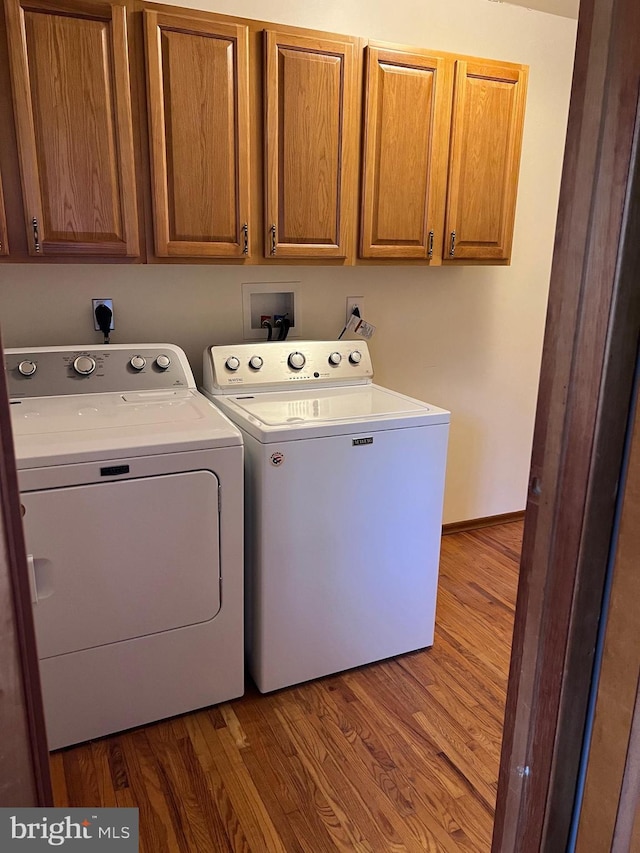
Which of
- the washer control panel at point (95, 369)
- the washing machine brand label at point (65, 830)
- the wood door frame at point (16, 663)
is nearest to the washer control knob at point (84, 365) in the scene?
the washer control panel at point (95, 369)

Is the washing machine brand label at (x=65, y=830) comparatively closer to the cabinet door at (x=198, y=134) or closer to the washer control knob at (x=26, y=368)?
the washer control knob at (x=26, y=368)

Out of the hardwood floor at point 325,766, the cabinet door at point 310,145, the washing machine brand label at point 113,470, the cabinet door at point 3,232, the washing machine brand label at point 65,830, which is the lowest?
the hardwood floor at point 325,766

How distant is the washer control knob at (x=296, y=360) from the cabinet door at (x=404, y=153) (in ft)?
1.53

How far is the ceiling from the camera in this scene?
8.79ft

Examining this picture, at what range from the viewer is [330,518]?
2029mm

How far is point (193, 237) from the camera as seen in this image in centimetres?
210

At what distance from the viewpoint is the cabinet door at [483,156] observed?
2400 mm

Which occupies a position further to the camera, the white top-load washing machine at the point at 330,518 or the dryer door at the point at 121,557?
the white top-load washing machine at the point at 330,518

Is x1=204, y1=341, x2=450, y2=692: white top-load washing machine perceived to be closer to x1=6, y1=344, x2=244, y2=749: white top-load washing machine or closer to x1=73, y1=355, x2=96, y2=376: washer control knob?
x1=6, y1=344, x2=244, y2=749: white top-load washing machine

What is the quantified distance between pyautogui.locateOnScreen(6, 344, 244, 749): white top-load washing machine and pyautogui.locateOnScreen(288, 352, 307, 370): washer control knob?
20.3 inches

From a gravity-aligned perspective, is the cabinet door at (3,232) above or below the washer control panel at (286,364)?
above

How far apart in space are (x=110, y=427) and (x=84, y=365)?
463mm

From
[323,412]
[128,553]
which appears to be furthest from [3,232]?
[323,412]

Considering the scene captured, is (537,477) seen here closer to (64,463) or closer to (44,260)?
(64,463)
